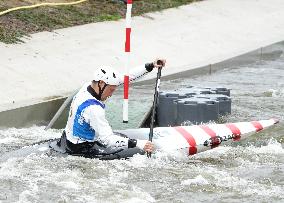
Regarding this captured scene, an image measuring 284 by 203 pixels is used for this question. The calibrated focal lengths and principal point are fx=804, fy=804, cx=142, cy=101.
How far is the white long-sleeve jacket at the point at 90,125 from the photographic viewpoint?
28.5ft

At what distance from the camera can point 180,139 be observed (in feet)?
32.0

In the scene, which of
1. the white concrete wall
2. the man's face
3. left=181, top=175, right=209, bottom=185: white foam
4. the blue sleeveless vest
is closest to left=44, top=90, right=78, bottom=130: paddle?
the white concrete wall

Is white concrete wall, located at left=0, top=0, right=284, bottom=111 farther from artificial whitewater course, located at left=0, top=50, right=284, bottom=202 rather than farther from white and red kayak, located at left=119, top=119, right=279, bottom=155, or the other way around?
white and red kayak, located at left=119, top=119, right=279, bottom=155

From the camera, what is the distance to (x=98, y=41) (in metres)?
15.9

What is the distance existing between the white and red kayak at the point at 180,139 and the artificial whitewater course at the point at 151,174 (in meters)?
0.08

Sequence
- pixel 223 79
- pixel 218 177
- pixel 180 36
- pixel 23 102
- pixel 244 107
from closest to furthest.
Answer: pixel 218 177 < pixel 23 102 < pixel 244 107 < pixel 223 79 < pixel 180 36

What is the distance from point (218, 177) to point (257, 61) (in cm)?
937

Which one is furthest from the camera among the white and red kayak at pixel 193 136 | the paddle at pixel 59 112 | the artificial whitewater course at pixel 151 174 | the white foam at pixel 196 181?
the paddle at pixel 59 112

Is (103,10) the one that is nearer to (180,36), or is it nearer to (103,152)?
(180,36)

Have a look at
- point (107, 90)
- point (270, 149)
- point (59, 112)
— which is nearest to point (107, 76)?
point (107, 90)

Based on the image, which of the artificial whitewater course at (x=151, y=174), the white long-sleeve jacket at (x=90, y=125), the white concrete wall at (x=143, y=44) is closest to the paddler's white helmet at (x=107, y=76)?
the white long-sleeve jacket at (x=90, y=125)

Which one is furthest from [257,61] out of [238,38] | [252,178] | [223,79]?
[252,178]

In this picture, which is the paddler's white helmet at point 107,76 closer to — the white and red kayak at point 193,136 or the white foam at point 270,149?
the white and red kayak at point 193,136

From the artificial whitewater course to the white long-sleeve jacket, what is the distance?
266 millimetres
